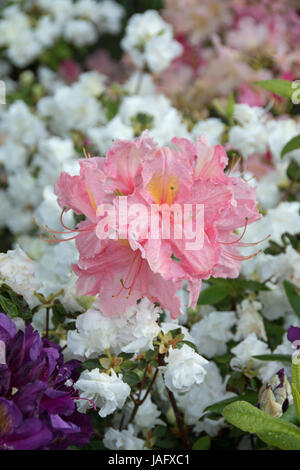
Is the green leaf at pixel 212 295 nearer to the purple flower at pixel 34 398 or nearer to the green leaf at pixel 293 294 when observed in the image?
the green leaf at pixel 293 294

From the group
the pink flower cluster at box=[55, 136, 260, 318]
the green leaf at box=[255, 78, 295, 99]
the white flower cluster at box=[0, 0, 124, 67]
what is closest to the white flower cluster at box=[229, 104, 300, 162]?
the green leaf at box=[255, 78, 295, 99]

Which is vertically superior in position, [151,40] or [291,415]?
[151,40]

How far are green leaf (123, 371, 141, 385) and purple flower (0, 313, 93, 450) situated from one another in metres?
0.05

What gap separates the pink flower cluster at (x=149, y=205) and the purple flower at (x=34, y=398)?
7 centimetres

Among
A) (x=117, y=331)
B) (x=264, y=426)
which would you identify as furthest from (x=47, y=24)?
(x=264, y=426)

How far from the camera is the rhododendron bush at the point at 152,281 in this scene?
19.9 inches

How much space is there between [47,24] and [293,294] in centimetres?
92

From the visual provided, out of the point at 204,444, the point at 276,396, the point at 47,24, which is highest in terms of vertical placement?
the point at 47,24

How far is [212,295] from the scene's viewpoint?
0.73 metres

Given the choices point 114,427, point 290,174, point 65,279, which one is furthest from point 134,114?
point 114,427

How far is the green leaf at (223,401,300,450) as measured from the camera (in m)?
0.50

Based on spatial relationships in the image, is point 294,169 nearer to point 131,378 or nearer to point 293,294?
point 293,294

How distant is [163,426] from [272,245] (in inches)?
10.7

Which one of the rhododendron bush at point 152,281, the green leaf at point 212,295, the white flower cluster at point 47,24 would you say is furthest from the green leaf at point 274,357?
the white flower cluster at point 47,24
